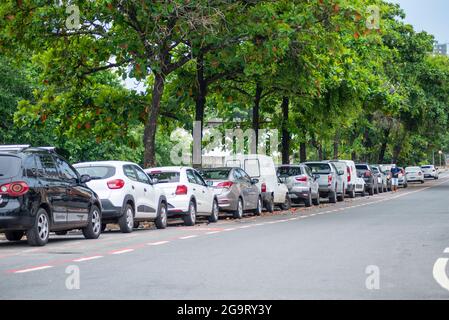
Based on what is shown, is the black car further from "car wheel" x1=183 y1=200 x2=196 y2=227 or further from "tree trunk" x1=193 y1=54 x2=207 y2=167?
"tree trunk" x1=193 y1=54 x2=207 y2=167

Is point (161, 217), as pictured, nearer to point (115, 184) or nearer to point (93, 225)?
point (115, 184)

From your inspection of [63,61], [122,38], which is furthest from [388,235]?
[63,61]

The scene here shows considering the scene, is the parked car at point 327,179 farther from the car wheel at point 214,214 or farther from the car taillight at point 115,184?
the car taillight at point 115,184

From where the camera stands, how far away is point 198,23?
26.4m

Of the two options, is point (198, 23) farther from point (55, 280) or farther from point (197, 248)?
point (55, 280)

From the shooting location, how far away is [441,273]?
37.6 ft

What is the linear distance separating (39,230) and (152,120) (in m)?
13.8

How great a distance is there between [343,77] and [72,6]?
14088 mm

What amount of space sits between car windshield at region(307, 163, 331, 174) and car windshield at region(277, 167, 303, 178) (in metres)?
4.50

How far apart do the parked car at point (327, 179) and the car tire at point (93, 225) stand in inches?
930

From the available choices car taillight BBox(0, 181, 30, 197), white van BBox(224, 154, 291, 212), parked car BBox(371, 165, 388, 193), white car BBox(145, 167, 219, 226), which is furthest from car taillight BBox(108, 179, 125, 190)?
parked car BBox(371, 165, 388, 193)

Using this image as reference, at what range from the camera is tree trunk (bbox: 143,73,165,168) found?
2980 cm

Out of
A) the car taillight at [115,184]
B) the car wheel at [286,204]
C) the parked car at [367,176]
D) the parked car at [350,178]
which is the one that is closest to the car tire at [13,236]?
the car taillight at [115,184]

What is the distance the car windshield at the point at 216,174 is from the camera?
28.4 metres
